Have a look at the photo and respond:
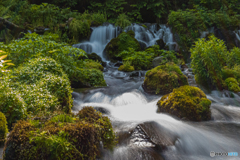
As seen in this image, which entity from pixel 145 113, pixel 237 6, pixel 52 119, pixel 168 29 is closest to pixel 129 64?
pixel 145 113

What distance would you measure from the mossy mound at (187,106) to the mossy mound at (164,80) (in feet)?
5.68

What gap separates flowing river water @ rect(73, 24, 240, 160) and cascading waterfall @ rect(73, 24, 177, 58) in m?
8.62

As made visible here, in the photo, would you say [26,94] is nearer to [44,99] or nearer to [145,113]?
[44,99]

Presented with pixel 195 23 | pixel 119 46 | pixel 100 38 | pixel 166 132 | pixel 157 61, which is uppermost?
pixel 195 23

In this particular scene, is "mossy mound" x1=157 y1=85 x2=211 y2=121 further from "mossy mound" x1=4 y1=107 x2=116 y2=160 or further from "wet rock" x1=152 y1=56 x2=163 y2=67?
"wet rock" x1=152 y1=56 x2=163 y2=67

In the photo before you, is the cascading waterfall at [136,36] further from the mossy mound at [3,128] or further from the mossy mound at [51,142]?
the mossy mound at [51,142]

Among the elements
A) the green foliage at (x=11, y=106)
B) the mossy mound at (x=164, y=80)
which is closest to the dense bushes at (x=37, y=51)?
the green foliage at (x=11, y=106)

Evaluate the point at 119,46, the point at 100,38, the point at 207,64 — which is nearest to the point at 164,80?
the point at 207,64

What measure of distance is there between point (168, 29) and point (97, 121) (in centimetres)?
1642

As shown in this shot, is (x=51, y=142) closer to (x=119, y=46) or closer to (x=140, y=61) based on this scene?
(x=140, y=61)

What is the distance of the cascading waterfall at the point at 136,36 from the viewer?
15.3 m

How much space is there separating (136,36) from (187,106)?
12725 millimetres

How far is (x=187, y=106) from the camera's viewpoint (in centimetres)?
493

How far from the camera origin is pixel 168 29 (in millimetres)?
17406
